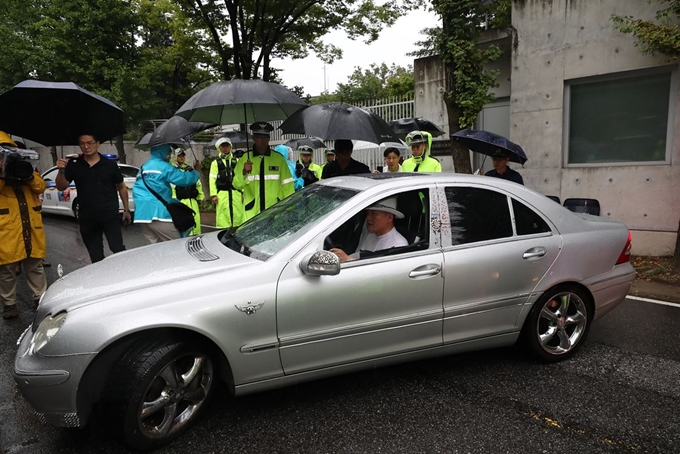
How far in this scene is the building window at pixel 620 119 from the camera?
7.45 meters

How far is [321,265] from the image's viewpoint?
8.93ft

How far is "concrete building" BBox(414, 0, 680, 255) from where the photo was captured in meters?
7.32

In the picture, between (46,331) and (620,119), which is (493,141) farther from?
(46,331)

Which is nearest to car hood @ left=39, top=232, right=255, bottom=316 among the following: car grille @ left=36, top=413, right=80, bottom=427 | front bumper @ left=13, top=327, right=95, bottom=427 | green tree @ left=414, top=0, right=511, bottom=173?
front bumper @ left=13, top=327, right=95, bottom=427

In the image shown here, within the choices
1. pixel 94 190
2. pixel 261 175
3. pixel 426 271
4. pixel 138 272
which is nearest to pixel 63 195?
pixel 94 190

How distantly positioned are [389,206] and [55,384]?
2312 millimetres

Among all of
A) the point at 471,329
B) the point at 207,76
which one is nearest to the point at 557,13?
the point at 471,329

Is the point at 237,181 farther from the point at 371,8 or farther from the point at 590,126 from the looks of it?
the point at 371,8

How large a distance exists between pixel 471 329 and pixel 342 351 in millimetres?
1008

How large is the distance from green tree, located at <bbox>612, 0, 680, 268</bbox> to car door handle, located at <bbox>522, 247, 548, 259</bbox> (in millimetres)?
4386

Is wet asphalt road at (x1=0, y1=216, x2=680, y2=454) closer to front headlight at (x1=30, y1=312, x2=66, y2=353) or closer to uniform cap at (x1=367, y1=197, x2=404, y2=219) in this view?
front headlight at (x1=30, y1=312, x2=66, y2=353)

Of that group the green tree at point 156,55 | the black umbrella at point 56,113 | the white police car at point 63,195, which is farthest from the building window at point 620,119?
the green tree at point 156,55

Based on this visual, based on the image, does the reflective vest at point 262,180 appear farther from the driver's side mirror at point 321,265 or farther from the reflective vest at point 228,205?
the driver's side mirror at point 321,265

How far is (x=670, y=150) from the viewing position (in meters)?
7.31
